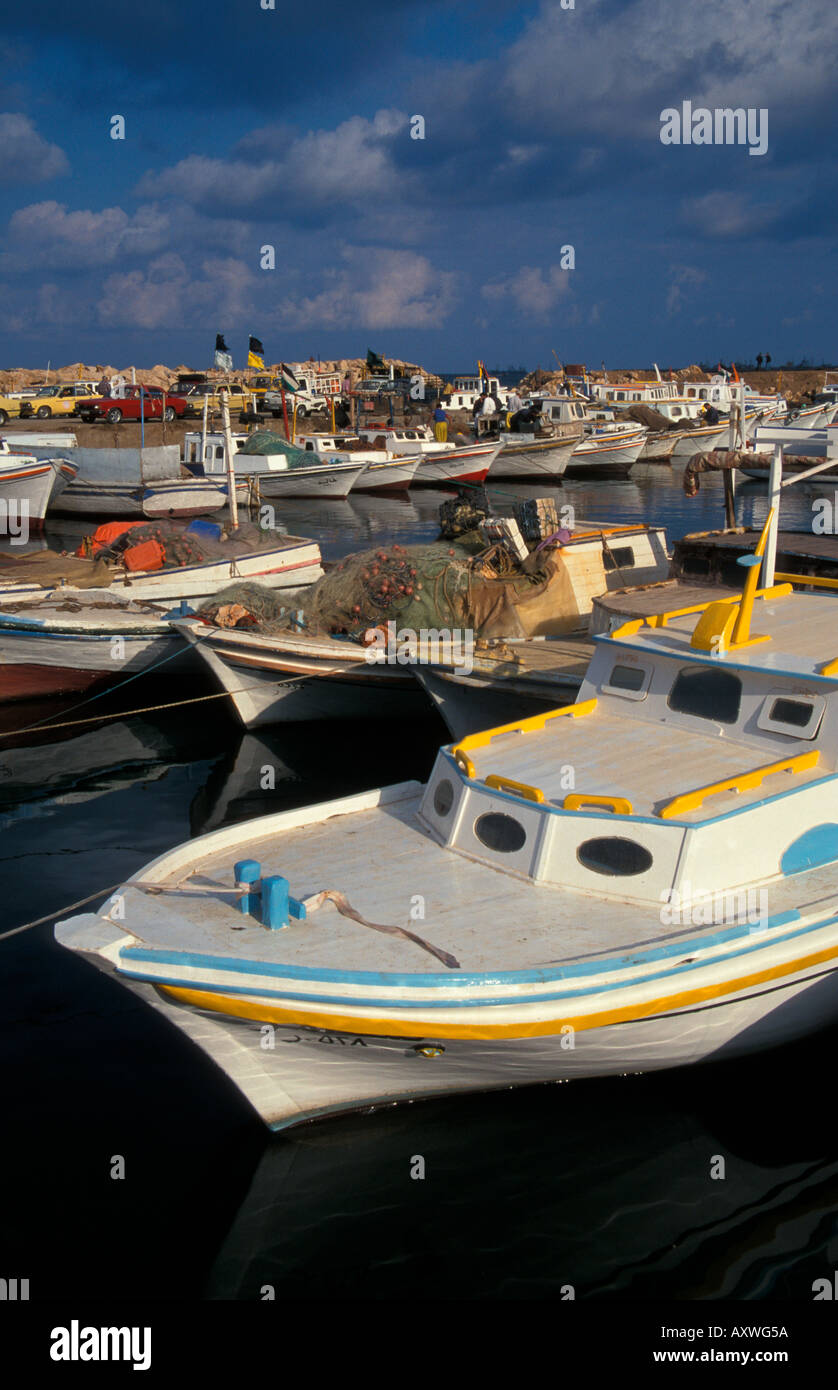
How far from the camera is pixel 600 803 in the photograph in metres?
8.37

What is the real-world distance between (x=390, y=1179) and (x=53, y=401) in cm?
5925

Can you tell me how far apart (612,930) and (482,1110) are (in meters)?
1.88

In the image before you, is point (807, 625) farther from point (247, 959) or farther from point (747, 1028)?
point (247, 959)

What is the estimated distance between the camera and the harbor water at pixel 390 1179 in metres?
7.02

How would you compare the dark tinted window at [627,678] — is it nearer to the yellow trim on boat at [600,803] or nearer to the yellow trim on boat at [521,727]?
the yellow trim on boat at [521,727]

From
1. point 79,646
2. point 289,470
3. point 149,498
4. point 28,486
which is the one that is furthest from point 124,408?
point 79,646

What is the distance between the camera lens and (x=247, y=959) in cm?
729

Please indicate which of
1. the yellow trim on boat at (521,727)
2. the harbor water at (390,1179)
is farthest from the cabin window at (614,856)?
the harbor water at (390,1179)

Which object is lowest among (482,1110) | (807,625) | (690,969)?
(482,1110)

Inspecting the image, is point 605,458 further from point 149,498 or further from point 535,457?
point 149,498

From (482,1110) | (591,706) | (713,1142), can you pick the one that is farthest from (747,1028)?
(591,706)

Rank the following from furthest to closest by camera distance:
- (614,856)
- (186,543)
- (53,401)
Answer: (53,401) → (186,543) → (614,856)

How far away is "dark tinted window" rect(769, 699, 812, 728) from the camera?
9.23m
